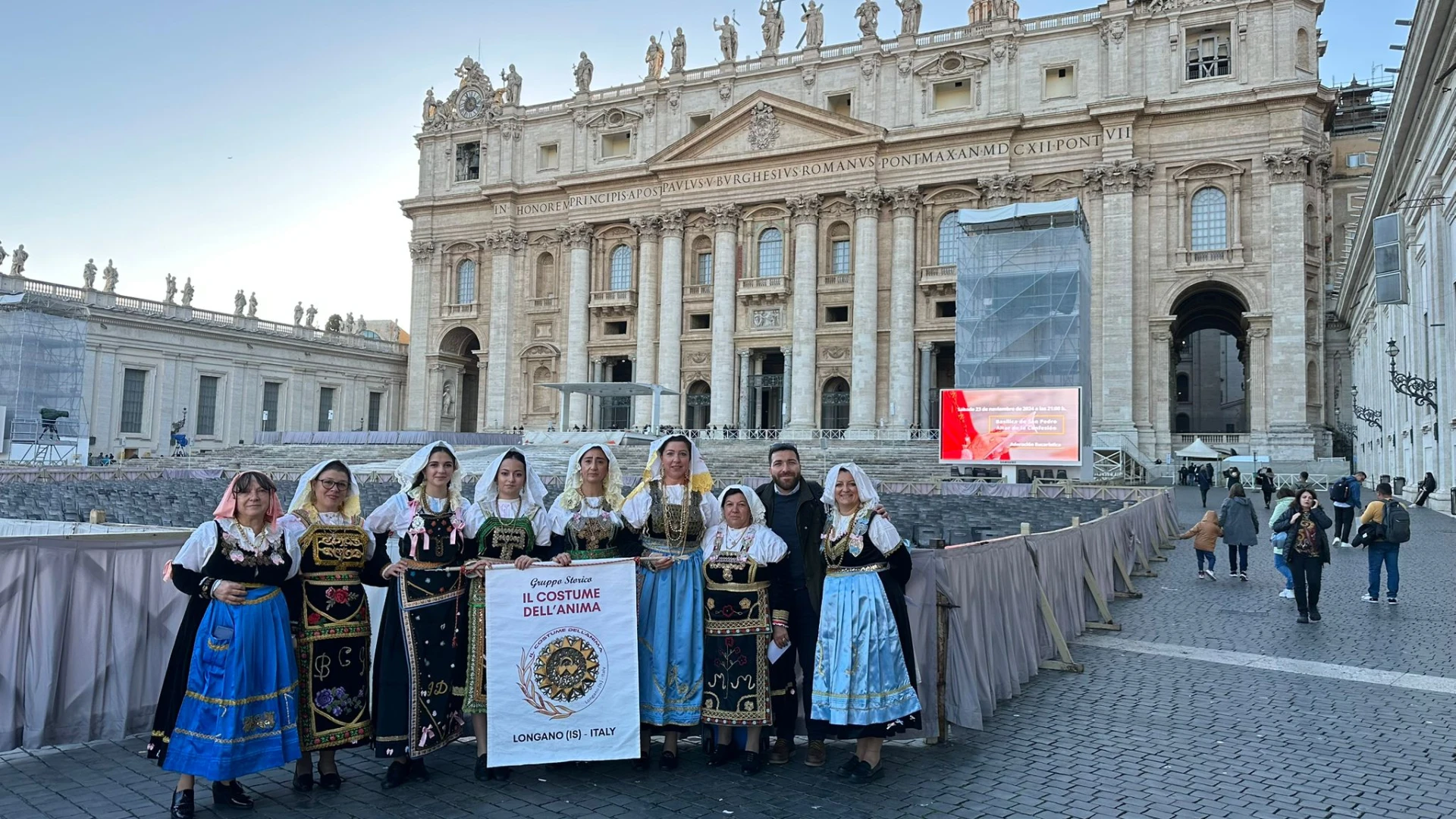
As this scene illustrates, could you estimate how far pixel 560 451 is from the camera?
1420 inches

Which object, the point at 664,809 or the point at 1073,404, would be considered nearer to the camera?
the point at 664,809

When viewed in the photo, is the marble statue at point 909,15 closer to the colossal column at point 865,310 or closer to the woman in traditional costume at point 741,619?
the colossal column at point 865,310

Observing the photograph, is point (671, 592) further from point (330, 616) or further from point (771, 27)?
point (771, 27)

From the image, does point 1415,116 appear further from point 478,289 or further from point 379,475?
point 478,289

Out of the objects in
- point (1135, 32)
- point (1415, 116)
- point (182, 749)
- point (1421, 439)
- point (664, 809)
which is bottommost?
point (664, 809)

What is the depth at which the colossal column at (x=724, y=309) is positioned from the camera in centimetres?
4303

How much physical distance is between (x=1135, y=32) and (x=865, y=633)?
3948cm

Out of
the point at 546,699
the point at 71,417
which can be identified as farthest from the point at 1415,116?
the point at 71,417

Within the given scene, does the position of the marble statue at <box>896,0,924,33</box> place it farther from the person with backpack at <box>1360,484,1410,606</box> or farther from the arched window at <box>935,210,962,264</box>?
the person with backpack at <box>1360,484,1410,606</box>

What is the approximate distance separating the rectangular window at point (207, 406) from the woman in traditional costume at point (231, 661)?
1801 inches

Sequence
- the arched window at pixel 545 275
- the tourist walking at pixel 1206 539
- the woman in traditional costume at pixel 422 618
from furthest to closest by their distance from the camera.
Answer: the arched window at pixel 545 275
the tourist walking at pixel 1206 539
the woman in traditional costume at pixel 422 618

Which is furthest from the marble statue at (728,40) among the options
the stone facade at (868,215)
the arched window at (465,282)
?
the arched window at (465,282)

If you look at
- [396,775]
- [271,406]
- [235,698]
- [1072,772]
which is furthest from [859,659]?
[271,406]

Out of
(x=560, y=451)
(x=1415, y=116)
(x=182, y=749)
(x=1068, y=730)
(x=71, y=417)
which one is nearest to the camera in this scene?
(x=182, y=749)
